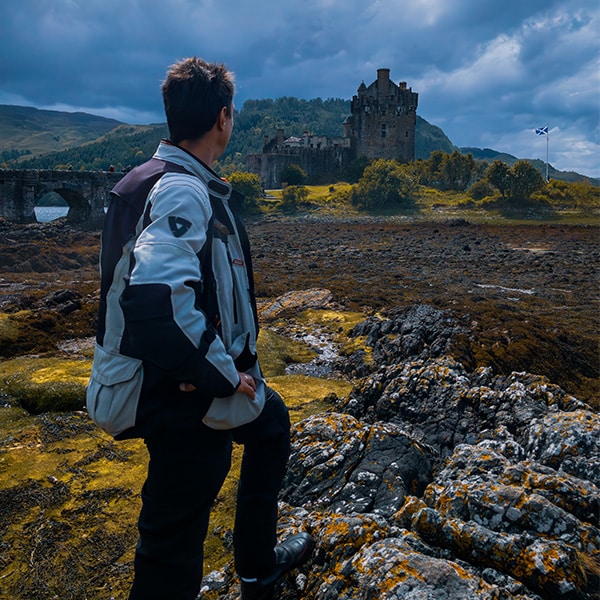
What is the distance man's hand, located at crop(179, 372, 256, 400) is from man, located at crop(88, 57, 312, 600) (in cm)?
1

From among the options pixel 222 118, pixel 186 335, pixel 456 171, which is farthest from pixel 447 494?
pixel 456 171

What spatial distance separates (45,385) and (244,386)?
5.10 m

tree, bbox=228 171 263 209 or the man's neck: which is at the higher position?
tree, bbox=228 171 263 209

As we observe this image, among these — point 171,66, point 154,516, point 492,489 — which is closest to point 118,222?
point 171,66

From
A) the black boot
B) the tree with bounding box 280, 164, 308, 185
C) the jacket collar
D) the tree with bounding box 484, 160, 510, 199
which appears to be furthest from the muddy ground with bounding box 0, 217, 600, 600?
the tree with bounding box 280, 164, 308, 185

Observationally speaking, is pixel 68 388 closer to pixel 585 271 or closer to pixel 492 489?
pixel 492 489

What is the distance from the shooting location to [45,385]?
6.61 meters

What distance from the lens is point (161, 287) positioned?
88.3 inches

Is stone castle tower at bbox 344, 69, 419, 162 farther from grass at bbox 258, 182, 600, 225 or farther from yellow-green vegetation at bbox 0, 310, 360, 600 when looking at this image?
yellow-green vegetation at bbox 0, 310, 360, 600

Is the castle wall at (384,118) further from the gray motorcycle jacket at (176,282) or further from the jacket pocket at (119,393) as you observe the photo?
the jacket pocket at (119,393)

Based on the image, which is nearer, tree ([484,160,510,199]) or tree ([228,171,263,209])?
tree ([484,160,510,199])

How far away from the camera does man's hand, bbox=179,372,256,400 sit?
97.0 inches

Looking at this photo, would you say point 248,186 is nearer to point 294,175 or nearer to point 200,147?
point 294,175

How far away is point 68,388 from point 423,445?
4481mm
